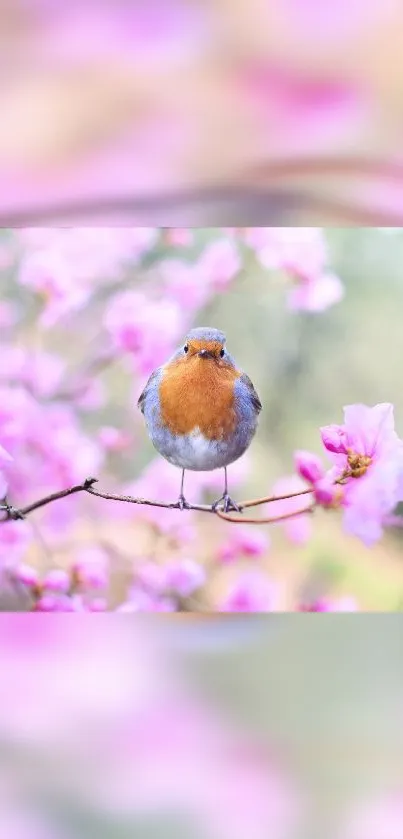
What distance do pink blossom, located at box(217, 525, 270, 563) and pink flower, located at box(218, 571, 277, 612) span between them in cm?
4

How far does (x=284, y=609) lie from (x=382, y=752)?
363mm

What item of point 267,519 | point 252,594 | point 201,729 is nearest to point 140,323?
point 267,519

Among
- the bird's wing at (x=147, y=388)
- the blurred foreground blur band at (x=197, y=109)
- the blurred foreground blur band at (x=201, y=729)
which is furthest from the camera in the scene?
the bird's wing at (x=147, y=388)

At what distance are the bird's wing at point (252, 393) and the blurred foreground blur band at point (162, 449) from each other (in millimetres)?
13

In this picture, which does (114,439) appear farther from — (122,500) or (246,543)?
(246,543)

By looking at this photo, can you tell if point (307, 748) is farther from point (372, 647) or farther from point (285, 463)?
point (285, 463)

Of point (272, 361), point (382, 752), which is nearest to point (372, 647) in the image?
point (382, 752)

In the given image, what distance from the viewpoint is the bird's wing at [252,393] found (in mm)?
1515

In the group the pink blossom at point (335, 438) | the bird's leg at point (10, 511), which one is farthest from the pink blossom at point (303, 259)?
the bird's leg at point (10, 511)

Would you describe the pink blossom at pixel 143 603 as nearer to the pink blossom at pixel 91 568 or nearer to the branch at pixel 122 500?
the pink blossom at pixel 91 568

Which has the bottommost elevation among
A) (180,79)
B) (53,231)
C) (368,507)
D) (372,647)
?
(372,647)

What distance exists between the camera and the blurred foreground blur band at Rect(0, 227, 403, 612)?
1.54m

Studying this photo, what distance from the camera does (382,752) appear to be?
1.24 meters

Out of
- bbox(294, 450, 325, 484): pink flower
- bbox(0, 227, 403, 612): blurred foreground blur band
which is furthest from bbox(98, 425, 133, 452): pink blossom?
bbox(294, 450, 325, 484): pink flower
